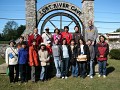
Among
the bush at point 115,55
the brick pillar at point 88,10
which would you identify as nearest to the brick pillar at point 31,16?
the brick pillar at point 88,10

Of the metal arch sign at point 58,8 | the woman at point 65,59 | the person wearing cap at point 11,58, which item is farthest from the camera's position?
the metal arch sign at point 58,8

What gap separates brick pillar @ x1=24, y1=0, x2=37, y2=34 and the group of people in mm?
4001

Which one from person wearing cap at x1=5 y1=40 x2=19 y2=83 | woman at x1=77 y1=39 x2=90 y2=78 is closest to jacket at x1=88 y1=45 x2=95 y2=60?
woman at x1=77 y1=39 x2=90 y2=78

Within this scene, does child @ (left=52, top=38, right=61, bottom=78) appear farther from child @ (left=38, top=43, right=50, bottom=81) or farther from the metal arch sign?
the metal arch sign

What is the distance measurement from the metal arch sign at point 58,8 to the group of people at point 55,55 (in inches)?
155

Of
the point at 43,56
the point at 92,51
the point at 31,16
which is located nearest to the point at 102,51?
the point at 92,51

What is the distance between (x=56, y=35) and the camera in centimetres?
916

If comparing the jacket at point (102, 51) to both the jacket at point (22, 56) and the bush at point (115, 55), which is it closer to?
the jacket at point (22, 56)

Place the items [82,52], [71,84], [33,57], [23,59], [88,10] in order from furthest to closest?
[88,10]
[82,52]
[33,57]
[23,59]
[71,84]

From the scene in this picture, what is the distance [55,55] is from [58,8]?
4807 millimetres

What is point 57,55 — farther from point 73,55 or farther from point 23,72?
point 23,72

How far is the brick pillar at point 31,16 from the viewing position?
13156mm

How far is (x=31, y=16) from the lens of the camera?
519 inches

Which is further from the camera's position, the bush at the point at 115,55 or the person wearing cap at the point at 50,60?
the bush at the point at 115,55
